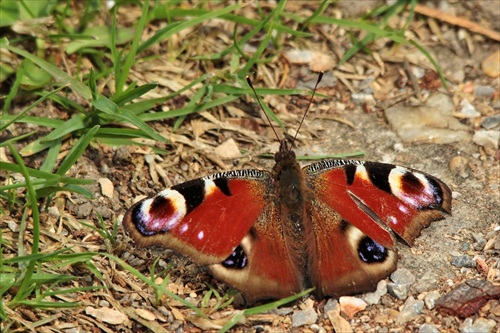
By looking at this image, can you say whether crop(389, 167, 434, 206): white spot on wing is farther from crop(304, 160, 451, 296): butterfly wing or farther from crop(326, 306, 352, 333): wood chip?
crop(326, 306, 352, 333): wood chip

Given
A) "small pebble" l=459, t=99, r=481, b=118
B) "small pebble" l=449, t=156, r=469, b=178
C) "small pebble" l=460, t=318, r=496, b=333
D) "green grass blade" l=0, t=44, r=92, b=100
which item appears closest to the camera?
"small pebble" l=460, t=318, r=496, b=333

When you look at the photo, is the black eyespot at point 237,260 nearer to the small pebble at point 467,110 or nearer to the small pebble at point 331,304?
the small pebble at point 331,304

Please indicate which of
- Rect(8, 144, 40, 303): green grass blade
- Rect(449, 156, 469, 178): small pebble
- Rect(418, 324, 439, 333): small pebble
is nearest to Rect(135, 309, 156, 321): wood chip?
Rect(8, 144, 40, 303): green grass blade

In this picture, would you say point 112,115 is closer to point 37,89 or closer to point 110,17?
point 37,89

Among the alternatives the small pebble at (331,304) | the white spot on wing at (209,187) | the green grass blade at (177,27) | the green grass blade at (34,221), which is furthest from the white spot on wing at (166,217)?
the green grass blade at (177,27)

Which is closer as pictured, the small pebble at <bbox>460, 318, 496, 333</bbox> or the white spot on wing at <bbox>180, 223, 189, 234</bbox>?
the small pebble at <bbox>460, 318, 496, 333</bbox>

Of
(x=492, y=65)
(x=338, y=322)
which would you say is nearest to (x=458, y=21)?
(x=492, y=65)

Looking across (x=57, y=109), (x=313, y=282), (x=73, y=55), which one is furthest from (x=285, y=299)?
(x=73, y=55)
